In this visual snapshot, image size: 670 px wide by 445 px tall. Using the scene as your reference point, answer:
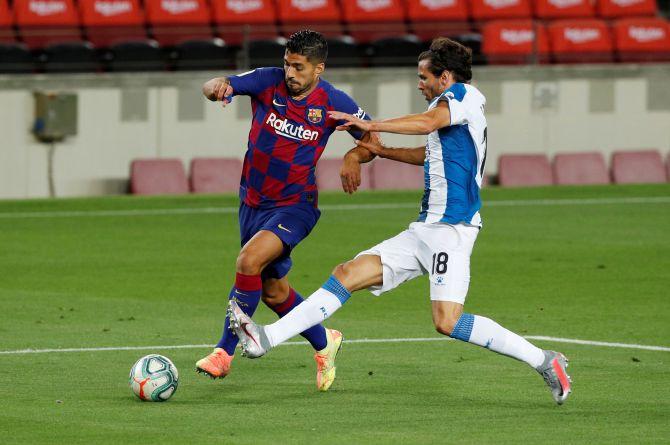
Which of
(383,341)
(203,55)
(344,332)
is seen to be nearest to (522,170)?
(203,55)

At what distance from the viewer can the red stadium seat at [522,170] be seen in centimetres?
2303

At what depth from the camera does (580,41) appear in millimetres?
24141

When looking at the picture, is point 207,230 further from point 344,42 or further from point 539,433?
point 539,433

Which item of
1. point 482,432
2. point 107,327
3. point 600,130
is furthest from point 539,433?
point 600,130

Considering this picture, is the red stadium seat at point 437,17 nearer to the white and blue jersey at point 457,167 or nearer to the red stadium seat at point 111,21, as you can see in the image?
the red stadium seat at point 111,21

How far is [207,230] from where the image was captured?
58.4 feet

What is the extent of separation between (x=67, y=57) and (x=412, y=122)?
14875 millimetres

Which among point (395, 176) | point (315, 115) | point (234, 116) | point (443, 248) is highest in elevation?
point (315, 115)

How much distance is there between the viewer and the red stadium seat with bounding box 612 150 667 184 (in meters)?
23.6

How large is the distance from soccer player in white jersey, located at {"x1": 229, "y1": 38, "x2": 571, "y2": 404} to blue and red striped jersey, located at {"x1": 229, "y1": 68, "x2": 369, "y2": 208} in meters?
0.54

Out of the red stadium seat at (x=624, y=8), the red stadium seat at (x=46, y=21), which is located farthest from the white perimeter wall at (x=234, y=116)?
the red stadium seat at (x=624, y=8)

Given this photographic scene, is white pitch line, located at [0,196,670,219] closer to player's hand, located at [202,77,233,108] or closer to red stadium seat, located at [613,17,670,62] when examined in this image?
red stadium seat, located at [613,17,670,62]

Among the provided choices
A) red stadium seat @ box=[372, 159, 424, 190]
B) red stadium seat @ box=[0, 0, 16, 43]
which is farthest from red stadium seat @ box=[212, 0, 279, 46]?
red stadium seat @ box=[0, 0, 16, 43]

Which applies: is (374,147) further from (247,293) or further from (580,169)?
(580,169)
